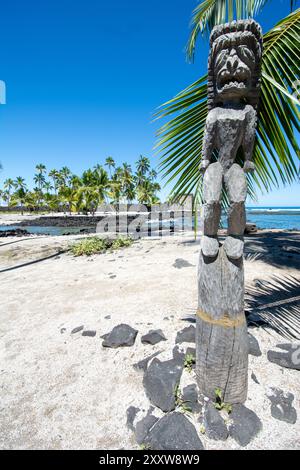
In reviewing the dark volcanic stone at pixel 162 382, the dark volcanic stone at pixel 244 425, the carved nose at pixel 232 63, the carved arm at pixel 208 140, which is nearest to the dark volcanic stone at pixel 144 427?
the dark volcanic stone at pixel 162 382

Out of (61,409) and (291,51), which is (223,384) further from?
(291,51)

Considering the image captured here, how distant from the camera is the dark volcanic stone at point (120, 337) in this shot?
3529 mm

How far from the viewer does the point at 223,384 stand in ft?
7.91

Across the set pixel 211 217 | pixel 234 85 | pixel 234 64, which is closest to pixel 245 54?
pixel 234 64

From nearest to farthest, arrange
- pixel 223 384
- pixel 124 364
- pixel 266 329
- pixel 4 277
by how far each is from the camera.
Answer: pixel 223 384
pixel 124 364
pixel 266 329
pixel 4 277

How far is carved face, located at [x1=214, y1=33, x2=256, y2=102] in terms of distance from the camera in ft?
6.98

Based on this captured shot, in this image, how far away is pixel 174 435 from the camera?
Result: 2109mm

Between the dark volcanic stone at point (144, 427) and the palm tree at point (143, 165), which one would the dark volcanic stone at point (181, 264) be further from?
the palm tree at point (143, 165)

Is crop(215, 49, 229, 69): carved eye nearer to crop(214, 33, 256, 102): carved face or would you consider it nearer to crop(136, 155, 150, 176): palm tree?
crop(214, 33, 256, 102): carved face

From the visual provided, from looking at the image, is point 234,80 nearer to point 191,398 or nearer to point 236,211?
point 236,211

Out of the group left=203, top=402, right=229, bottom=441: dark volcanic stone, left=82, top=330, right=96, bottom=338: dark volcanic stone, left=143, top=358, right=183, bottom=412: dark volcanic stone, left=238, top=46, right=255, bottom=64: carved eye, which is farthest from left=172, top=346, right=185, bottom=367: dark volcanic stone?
left=238, top=46, right=255, bottom=64: carved eye
